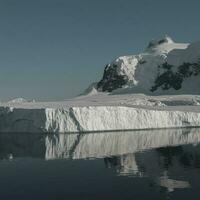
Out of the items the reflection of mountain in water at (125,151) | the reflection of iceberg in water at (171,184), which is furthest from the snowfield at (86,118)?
the reflection of iceberg in water at (171,184)

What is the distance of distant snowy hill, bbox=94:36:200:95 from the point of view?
350 ft

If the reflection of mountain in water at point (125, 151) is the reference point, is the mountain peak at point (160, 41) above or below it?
above

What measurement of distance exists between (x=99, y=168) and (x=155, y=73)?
271 ft

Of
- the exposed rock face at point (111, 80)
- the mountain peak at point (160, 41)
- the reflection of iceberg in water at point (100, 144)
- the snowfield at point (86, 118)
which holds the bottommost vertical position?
the reflection of iceberg in water at point (100, 144)

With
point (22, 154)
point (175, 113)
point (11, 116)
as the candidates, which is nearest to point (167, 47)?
point (175, 113)

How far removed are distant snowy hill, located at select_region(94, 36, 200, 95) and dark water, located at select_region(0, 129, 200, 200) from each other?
59.7 metres

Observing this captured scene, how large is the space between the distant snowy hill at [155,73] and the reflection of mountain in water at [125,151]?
187ft

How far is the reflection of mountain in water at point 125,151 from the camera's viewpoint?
92.1 ft

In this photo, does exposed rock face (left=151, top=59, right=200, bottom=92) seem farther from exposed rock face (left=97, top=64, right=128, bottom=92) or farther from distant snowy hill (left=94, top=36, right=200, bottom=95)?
exposed rock face (left=97, top=64, right=128, bottom=92)

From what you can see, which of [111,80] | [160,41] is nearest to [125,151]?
[111,80]

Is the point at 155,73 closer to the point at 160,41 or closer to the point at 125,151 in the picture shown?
the point at 160,41

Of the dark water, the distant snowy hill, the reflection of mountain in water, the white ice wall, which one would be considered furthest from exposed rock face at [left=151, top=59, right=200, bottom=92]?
the dark water

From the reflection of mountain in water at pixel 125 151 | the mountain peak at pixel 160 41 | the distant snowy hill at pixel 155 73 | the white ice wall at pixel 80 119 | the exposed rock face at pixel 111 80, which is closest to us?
the reflection of mountain in water at pixel 125 151

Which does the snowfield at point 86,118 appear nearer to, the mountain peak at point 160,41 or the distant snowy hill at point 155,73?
the distant snowy hill at point 155,73
